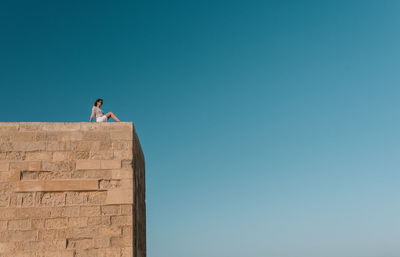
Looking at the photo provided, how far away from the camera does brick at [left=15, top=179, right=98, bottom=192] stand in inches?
260

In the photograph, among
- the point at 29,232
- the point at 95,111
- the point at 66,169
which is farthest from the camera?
the point at 95,111

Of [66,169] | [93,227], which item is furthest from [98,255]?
[66,169]

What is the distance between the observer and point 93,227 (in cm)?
650

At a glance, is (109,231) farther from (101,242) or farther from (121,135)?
(121,135)

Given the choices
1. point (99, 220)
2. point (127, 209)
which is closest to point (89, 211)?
point (99, 220)

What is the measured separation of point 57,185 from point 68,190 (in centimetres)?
21

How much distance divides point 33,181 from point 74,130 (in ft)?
3.79

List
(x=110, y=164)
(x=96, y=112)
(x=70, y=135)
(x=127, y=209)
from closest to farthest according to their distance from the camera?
(x=127, y=209) → (x=110, y=164) → (x=70, y=135) → (x=96, y=112)

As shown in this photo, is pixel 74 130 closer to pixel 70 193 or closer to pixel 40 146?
pixel 40 146

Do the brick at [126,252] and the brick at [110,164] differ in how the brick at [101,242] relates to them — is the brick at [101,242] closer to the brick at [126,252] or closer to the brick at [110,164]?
the brick at [126,252]

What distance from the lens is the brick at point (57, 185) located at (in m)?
6.61

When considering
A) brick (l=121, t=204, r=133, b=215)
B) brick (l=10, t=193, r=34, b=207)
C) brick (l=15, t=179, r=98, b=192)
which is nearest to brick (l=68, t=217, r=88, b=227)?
brick (l=15, t=179, r=98, b=192)

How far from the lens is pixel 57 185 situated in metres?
6.67

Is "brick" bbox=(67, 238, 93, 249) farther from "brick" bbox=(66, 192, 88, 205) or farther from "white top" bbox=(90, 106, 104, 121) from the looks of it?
"white top" bbox=(90, 106, 104, 121)
